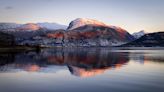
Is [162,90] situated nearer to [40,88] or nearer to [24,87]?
[40,88]

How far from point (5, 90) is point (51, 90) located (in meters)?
3.33

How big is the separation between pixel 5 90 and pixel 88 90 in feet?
20.1

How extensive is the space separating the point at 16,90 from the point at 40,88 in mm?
1894

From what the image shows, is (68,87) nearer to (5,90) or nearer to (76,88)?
(76,88)

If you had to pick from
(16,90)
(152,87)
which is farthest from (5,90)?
(152,87)

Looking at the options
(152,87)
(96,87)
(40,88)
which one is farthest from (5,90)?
(152,87)

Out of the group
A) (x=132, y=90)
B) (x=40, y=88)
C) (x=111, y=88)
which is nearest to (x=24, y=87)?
(x=40, y=88)

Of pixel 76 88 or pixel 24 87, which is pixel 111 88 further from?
pixel 24 87

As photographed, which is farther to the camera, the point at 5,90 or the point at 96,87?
the point at 96,87

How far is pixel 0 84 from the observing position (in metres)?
23.1

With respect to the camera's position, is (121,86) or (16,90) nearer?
(16,90)

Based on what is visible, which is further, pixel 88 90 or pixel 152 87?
pixel 152 87

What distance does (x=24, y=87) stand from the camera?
22.0 metres

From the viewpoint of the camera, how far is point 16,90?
2042 cm
